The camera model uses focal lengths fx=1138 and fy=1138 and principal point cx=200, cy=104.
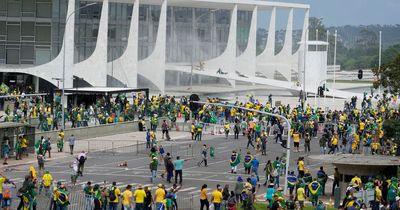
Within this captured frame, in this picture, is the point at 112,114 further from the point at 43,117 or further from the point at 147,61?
the point at 147,61

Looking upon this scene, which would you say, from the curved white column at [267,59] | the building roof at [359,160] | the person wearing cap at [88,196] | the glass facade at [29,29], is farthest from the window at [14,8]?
the person wearing cap at [88,196]

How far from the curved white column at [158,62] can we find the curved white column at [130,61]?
3313 mm

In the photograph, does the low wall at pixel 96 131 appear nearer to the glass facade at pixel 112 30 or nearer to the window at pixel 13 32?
the glass facade at pixel 112 30

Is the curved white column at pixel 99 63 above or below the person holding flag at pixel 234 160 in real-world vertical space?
above

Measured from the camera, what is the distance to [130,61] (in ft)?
307

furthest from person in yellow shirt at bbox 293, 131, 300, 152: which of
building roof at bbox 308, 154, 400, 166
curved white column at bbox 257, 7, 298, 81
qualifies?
curved white column at bbox 257, 7, 298, 81

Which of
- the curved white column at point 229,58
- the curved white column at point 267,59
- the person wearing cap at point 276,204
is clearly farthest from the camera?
the curved white column at point 267,59

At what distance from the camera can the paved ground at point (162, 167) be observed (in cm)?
4262

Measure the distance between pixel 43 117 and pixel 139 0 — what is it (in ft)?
128

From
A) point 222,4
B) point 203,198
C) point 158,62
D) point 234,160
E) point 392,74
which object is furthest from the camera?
point 222,4

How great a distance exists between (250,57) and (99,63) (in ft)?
91.8

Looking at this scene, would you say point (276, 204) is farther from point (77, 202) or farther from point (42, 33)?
point (42, 33)

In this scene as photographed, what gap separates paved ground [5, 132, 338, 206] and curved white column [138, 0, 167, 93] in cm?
3596

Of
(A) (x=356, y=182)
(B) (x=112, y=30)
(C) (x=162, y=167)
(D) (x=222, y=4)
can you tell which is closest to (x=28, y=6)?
(B) (x=112, y=30)
